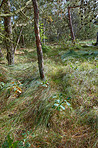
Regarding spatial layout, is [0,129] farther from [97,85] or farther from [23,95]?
[97,85]

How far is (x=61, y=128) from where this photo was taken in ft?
4.91

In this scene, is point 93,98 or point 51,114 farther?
Answer: point 93,98

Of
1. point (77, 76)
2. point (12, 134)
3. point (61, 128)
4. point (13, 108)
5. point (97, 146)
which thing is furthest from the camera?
point (77, 76)

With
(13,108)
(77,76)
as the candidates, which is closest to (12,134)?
(13,108)

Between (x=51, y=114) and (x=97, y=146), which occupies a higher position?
(x=51, y=114)

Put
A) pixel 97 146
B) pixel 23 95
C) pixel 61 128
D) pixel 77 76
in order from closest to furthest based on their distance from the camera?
pixel 97 146, pixel 61 128, pixel 23 95, pixel 77 76

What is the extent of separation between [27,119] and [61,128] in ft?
2.06

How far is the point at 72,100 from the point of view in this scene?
1955mm

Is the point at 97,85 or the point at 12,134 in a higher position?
the point at 97,85

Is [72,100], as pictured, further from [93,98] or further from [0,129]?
[0,129]

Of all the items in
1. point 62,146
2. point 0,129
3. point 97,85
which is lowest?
point 62,146

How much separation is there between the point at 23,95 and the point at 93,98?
155 cm

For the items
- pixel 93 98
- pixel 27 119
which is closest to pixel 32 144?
pixel 27 119

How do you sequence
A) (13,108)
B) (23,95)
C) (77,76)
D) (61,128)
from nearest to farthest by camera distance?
1. (61,128)
2. (13,108)
3. (23,95)
4. (77,76)
